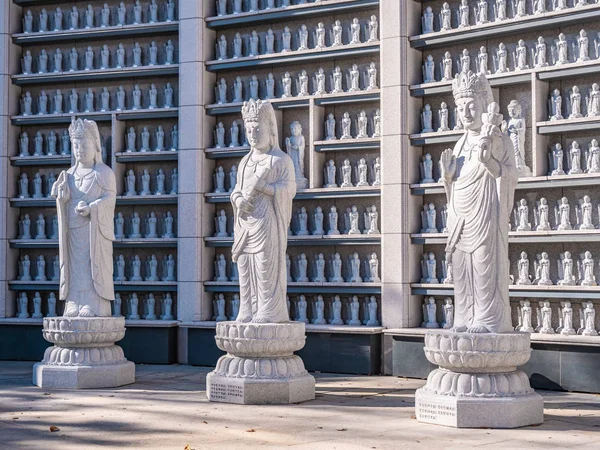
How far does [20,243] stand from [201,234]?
11.2 feet

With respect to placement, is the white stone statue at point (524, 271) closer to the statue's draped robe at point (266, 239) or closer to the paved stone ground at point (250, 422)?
the paved stone ground at point (250, 422)

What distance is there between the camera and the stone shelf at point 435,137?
14.6 meters

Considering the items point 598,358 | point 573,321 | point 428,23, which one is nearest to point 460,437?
point 598,358

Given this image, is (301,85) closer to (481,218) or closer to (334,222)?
(334,222)

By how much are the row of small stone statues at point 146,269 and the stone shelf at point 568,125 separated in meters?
6.65

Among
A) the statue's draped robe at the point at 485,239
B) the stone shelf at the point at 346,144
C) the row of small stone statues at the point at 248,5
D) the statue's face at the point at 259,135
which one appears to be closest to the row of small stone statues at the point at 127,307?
the stone shelf at the point at 346,144

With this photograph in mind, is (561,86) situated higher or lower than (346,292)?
higher

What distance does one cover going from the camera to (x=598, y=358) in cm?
1271

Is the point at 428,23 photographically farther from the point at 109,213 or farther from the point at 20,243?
the point at 20,243

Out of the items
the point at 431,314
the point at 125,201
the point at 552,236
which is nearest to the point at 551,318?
the point at 552,236

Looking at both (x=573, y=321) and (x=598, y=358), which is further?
(x=573, y=321)

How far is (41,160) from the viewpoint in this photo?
17.6 m

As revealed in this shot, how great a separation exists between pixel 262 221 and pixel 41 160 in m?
7.06

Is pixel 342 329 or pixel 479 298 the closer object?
pixel 479 298
